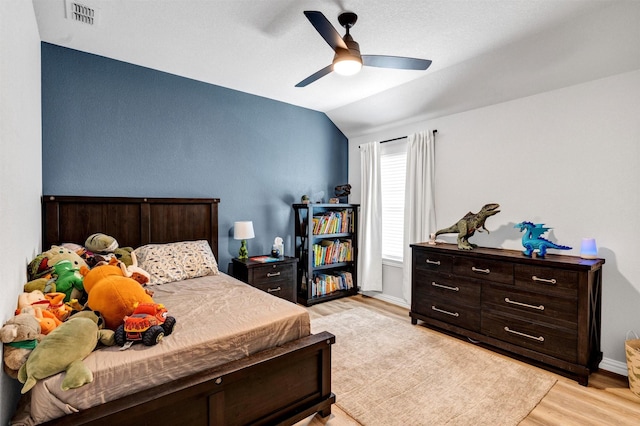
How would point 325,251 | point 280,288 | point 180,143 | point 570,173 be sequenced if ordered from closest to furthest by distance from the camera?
point 570,173 → point 180,143 → point 280,288 → point 325,251

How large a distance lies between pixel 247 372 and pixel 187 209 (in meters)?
2.24

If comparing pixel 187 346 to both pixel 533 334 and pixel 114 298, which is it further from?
pixel 533 334

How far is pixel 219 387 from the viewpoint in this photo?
5.02ft

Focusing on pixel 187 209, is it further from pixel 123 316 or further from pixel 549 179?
pixel 549 179

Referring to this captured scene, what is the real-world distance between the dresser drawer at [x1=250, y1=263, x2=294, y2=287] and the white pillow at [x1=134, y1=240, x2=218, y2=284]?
533 mm

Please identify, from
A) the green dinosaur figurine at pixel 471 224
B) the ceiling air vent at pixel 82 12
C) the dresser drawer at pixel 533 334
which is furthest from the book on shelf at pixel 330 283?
the ceiling air vent at pixel 82 12

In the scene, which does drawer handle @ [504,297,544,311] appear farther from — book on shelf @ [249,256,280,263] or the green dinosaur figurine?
book on shelf @ [249,256,280,263]

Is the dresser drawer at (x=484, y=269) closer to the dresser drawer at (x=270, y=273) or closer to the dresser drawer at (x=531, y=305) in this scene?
the dresser drawer at (x=531, y=305)

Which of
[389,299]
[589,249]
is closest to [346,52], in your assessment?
[589,249]

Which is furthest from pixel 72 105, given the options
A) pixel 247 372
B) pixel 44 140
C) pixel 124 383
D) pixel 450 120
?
pixel 450 120

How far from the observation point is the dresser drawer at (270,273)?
3.52 meters

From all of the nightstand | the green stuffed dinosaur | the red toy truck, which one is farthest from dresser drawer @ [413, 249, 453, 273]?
the green stuffed dinosaur

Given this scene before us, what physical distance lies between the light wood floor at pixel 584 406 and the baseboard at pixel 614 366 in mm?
49

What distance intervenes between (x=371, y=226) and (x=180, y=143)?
266 centimetres
